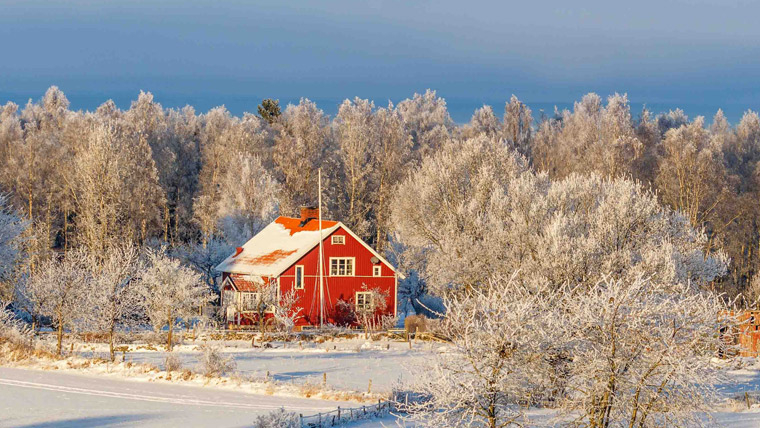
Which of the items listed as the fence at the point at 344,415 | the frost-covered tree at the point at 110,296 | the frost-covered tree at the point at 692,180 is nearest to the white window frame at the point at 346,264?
the frost-covered tree at the point at 110,296

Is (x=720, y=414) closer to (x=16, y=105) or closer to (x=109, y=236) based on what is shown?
(x=109, y=236)

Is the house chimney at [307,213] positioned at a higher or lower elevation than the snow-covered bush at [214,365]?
higher

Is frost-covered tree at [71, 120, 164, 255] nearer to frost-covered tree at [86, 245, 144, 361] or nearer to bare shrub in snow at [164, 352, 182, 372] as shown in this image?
frost-covered tree at [86, 245, 144, 361]

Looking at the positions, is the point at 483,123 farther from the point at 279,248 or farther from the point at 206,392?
the point at 206,392

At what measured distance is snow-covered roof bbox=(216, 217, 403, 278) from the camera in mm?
46719

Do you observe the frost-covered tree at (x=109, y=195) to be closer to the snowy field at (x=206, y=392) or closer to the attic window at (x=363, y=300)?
the snowy field at (x=206, y=392)

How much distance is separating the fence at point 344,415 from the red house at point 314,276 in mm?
21059

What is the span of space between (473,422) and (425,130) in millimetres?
66696

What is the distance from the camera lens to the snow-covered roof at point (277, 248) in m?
46.7

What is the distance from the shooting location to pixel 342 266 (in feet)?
156

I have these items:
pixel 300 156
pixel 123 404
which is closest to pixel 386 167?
pixel 300 156

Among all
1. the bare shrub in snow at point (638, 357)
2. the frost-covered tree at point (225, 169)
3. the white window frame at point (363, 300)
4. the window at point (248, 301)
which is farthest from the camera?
the frost-covered tree at point (225, 169)

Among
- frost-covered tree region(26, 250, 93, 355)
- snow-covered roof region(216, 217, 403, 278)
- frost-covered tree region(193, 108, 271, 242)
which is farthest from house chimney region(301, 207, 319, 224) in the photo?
frost-covered tree region(26, 250, 93, 355)

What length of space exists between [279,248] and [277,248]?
0.16 meters
